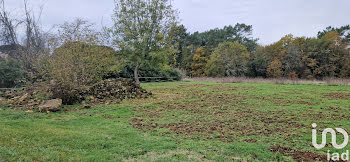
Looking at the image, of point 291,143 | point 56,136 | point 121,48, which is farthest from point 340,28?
point 56,136

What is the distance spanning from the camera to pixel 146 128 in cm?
491

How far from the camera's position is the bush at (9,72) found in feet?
43.6

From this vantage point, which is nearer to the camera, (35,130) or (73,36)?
(35,130)

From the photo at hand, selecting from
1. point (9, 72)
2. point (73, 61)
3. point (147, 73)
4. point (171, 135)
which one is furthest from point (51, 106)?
point (147, 73)

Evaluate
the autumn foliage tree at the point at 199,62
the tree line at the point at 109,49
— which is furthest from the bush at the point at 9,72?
the autumn foliage tree at the point at 199,62

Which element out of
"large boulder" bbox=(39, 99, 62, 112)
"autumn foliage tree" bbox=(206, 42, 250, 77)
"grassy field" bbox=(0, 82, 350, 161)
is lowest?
"grassy field" bbox=(0, 82, 350, 161)

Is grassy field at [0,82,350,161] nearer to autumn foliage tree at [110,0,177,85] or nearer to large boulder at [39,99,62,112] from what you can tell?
large boulder at [39,99,62,112]

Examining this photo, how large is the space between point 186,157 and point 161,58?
8.35 m

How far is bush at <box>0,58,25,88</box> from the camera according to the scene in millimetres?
13297

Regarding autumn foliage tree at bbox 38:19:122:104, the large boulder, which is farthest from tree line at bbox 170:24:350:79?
the large boulder

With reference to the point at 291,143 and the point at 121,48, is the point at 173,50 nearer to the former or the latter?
the point at 121,48

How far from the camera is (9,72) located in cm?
1351

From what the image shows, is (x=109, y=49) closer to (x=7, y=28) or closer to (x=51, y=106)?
(x=51, y=106)

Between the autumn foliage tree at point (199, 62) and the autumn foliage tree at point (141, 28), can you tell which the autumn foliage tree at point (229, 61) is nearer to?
the autumn foliage tree at point (199, 62)
